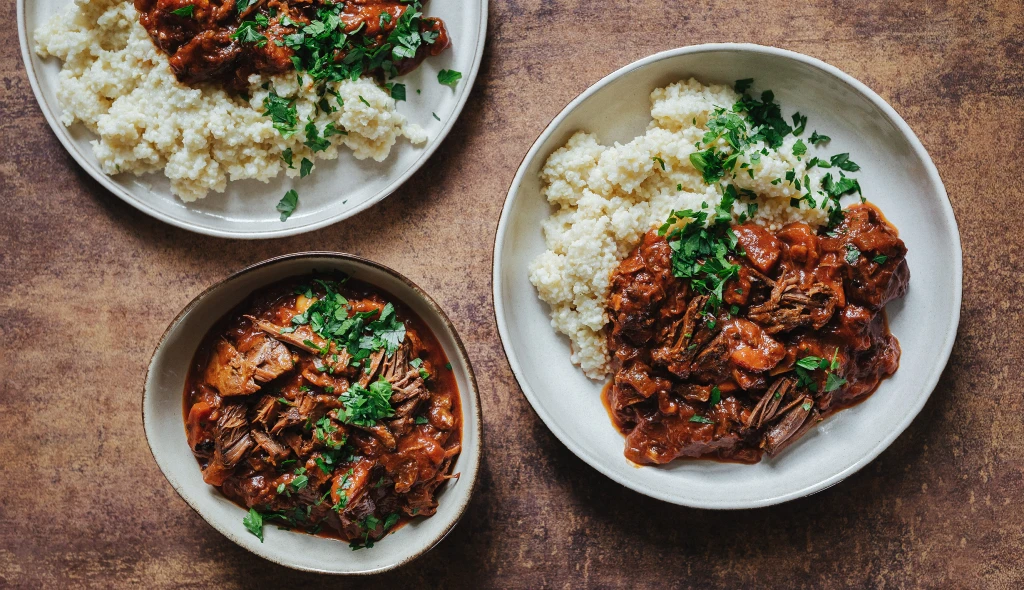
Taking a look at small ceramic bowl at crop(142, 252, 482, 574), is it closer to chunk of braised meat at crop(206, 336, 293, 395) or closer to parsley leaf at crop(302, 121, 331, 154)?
chunk of braised meat at crop(206, 336, 293, 395)

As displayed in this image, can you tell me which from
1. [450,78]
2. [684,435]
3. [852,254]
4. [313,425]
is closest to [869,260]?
[852,254]

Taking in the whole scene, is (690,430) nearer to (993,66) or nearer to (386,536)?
(386,536)

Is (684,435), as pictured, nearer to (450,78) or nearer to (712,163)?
(712,163)

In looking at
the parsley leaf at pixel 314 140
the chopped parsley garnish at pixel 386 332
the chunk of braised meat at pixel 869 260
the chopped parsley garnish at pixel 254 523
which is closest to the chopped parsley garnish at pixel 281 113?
the parsley leaf at pixel 314 140

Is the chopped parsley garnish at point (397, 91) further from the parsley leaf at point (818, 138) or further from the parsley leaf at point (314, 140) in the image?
the parsley leaf at point (818, 138)

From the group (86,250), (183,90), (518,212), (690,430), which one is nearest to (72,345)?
(86,250)
